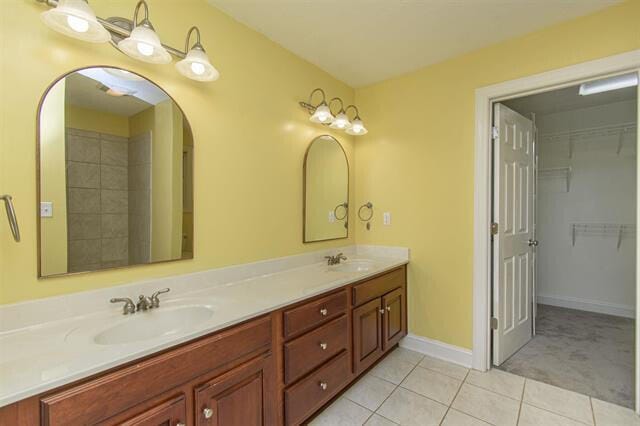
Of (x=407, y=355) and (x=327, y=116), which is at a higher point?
(x=327, y=116)

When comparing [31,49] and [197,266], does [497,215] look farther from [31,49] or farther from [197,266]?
[31,49]

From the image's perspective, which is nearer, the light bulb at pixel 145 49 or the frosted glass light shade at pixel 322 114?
the light bulb at pixel 145 49

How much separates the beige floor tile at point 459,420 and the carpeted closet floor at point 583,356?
0.74 m

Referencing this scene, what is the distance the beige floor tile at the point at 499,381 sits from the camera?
6.45 feet

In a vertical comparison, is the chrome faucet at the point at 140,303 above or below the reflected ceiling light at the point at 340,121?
below

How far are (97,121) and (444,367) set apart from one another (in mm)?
2750

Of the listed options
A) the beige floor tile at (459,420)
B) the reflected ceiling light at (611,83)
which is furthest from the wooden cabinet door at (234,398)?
the reflected ceiling light at (611,83)

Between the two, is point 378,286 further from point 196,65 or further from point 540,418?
point 196,65

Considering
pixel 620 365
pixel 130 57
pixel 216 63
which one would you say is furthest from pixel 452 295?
pixel 130 57

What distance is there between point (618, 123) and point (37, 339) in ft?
16.5

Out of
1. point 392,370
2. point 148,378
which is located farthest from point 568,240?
point 148,378

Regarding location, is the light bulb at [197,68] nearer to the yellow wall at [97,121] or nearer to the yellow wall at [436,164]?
the yellow wall at [97,121]

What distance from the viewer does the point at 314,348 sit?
1.62 m

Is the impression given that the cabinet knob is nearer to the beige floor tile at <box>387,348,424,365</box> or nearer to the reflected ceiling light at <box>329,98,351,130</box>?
the beige floor tile at <box>387,348,424,365</box>
